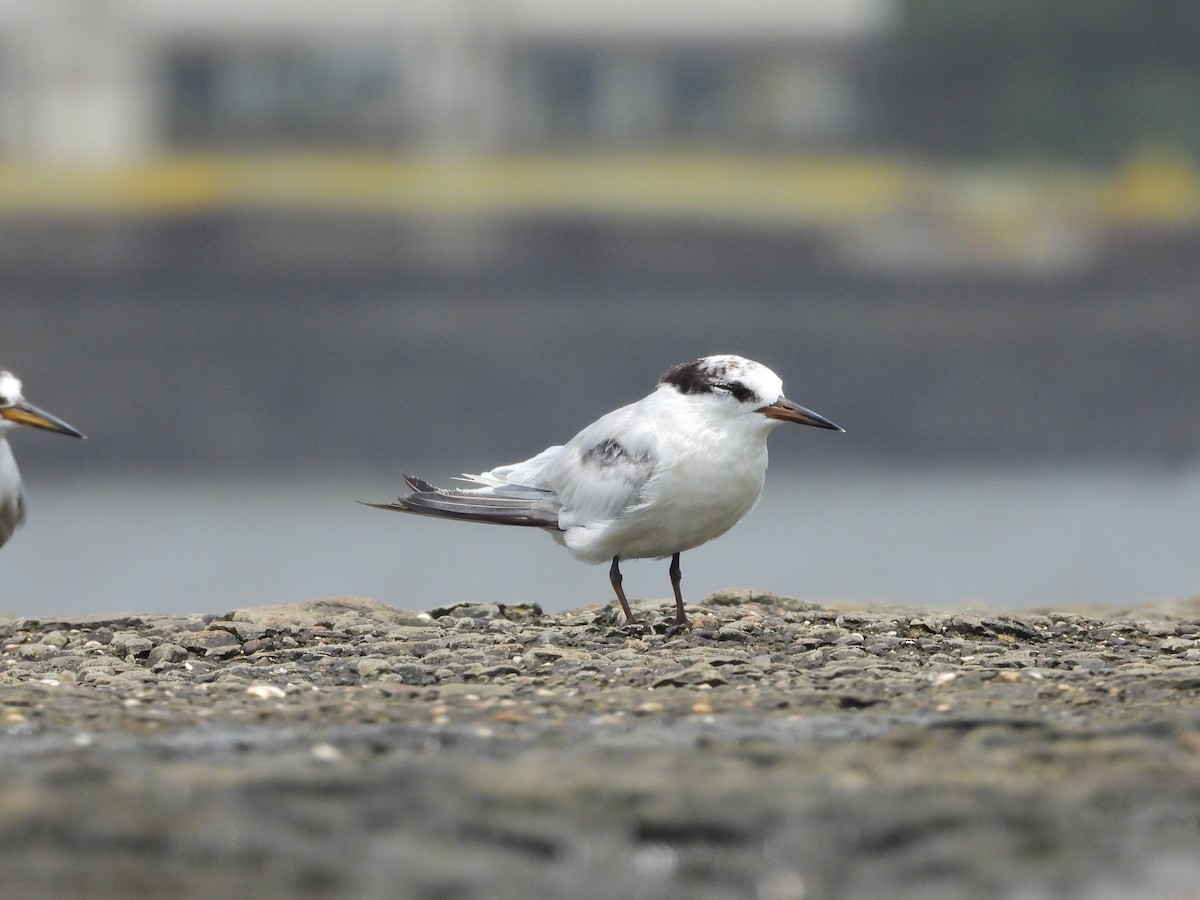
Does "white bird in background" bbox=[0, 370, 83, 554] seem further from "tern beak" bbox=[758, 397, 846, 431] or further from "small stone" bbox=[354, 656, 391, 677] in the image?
"tern beak" bbox=[758, 397, 846, 431]

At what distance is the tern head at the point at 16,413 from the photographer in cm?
673

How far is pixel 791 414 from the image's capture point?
5.98m

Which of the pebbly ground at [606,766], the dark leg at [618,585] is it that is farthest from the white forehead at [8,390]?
the dark leg at [618,585]

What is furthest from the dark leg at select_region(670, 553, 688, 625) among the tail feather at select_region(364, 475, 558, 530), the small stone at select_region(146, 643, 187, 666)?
the small stone at select_region(146, 643, 187, 666)

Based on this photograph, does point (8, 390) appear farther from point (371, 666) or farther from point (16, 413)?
point (371, 666)

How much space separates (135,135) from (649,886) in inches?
974

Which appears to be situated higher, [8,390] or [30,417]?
[8,390]

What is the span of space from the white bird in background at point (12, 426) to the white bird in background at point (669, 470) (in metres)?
1.53

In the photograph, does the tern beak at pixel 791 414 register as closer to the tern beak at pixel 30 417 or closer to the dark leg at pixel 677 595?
the dark leg at pixel 677 595

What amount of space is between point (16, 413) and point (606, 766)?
3.79 m

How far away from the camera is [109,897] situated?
308cm

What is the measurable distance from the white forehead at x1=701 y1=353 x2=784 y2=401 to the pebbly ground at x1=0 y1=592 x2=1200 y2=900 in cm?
88

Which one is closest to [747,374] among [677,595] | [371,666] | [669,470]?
[669,470]

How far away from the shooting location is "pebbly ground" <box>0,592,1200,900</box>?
330cm
